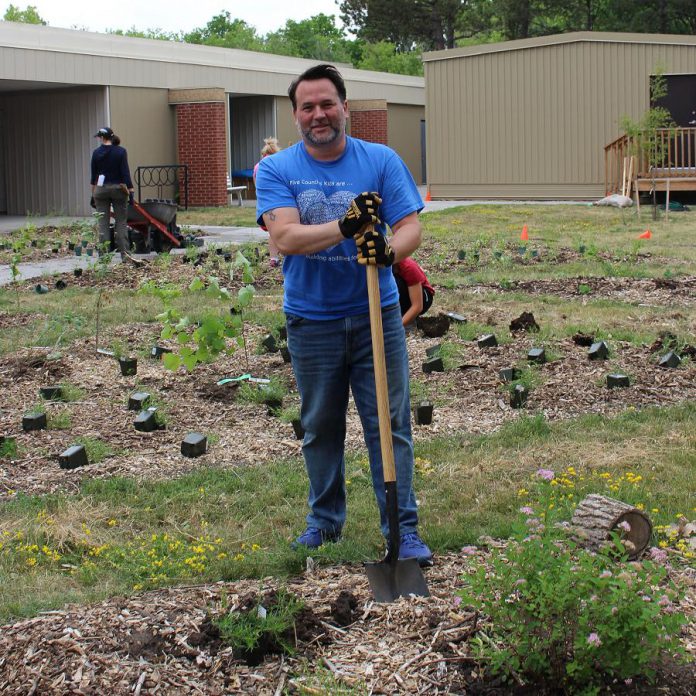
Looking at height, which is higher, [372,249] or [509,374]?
[372,249]

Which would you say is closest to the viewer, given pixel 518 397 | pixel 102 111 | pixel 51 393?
pixel 518 397

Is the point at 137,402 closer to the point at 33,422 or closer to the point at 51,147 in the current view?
the point at 33,422

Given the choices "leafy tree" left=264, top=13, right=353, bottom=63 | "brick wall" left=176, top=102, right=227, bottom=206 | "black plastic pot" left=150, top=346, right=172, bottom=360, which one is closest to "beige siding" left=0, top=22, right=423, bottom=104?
"brick wall" left=176, top=102, right=227, bottom=206

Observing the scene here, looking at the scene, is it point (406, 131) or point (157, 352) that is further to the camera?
point (406, 131)

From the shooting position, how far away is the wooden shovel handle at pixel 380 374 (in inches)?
148

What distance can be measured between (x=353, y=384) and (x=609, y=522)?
1059 mm

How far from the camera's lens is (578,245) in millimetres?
14141

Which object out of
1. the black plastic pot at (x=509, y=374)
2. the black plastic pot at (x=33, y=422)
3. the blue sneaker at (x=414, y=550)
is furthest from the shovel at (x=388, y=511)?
the black plastic pot at (x=509, y=374)

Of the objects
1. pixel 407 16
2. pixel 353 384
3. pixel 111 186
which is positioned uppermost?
pixel 407 16

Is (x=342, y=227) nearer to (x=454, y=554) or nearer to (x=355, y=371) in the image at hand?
(x=355, y=371)

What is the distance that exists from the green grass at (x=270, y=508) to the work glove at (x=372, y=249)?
1.18 m

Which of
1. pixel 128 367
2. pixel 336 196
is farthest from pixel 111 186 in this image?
pixel 336 196

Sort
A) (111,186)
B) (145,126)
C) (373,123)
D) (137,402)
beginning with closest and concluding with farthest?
(137,402)
(111,186)
(145,126)
(373,123)

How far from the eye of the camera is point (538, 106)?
2652 centimetres
